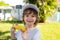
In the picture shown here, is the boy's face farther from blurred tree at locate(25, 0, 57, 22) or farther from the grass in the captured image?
blurred tree at locate(25, 0, 57, 22)

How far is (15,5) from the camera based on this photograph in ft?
49.9

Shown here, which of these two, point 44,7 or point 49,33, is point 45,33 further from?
point 44,7

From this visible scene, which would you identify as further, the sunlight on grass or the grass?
the sunlight on grass

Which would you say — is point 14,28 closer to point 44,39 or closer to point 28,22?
point 28,22

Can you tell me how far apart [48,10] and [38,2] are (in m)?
1.03

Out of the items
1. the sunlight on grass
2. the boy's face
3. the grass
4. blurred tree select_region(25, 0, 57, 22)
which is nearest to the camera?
the boy's face

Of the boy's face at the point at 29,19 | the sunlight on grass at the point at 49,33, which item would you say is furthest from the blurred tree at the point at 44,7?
the boy's face at the point at 29,19

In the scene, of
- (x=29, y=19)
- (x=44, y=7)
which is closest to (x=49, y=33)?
(x=44, y=7)

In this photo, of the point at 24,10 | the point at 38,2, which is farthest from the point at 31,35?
the point at 38,2

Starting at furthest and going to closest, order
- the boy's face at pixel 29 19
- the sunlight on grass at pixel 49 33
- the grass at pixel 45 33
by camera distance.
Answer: the sunlight on grass at pixel 49 33 → the grass at pixel 45 33 → the boy's face at pixel 29 19

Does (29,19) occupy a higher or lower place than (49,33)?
higher

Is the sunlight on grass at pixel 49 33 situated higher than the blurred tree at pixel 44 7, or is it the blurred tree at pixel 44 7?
the blurred tree at pixel 44 7

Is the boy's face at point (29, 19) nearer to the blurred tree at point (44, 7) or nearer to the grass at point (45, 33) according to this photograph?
the grass at point (45, 33)

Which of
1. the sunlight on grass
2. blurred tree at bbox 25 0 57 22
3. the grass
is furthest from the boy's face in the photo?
blurred tree at bbox 25 0 57 22
